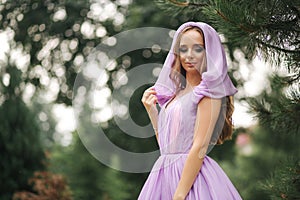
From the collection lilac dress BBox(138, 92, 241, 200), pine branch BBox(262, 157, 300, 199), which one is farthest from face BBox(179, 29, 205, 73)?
pine branch BBox(262, 157, 300, 199)

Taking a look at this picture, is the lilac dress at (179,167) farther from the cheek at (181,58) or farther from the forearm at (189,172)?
the cheek at (181,58)

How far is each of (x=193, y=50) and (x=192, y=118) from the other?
28 cm

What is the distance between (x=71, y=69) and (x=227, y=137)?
529cm

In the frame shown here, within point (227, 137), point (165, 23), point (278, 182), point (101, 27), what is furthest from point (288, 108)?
point (101, 27)

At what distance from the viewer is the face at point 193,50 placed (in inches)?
101

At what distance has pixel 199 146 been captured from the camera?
7.99ft

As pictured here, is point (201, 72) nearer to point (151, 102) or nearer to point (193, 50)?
point (193, 50)

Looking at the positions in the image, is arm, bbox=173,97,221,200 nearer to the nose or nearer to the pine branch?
the nose

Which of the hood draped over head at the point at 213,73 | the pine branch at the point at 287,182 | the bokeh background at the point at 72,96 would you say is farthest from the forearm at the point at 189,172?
the bokeh background at the point at 72,96

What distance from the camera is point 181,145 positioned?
99.6 inches

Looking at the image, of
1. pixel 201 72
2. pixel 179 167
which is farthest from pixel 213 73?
pixel 179 167

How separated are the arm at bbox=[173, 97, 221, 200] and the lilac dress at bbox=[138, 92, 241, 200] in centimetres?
4

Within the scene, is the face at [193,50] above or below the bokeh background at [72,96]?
above

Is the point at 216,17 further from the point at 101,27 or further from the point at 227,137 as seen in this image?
the point at 101,27
